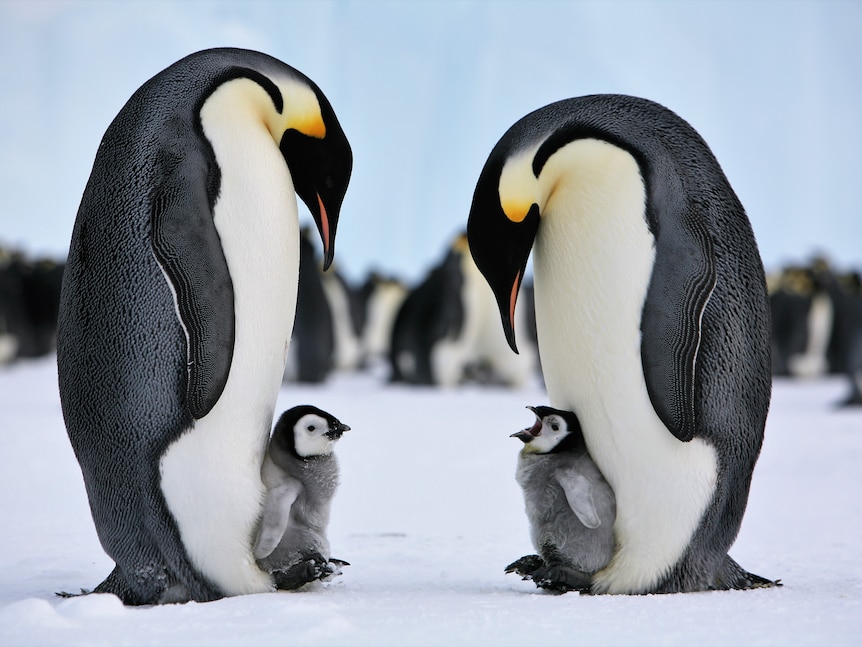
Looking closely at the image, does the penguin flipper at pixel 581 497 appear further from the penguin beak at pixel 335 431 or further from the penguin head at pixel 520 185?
the penguin beak at pixel 335 431

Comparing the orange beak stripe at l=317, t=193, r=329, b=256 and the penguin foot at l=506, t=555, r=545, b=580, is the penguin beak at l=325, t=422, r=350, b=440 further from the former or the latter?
the penguin foot at l=506, t=555, r=545, b=580

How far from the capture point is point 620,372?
8.02 feet

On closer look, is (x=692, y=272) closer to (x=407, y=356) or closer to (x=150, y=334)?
(x=150, y=334)

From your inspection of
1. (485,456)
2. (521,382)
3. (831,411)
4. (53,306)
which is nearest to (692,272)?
(485,456)

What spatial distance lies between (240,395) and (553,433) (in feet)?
2.41

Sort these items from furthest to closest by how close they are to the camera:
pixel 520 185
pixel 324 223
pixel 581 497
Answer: pixel 324 223
pixel 520 185
pixel 581 497

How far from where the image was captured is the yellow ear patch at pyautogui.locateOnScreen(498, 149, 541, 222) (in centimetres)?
255

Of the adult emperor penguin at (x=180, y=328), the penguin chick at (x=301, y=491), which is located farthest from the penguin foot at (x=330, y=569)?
the adult emperor penguin at (x=180, y=328)

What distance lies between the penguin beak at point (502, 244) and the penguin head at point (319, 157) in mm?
341

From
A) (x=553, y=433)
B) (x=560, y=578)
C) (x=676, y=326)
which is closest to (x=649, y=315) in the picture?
(x=676, y=326)

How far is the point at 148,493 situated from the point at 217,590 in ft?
0.90

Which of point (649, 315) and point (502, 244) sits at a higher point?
point (502, 244)

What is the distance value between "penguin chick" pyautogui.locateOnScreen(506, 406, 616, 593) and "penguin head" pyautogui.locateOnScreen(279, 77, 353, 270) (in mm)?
680

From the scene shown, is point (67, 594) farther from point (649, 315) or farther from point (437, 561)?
point (649, 315)
